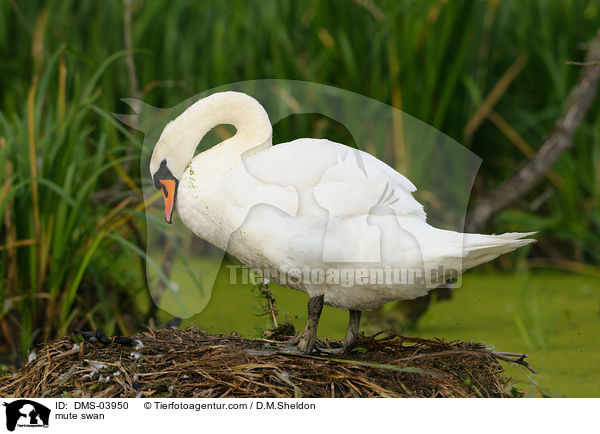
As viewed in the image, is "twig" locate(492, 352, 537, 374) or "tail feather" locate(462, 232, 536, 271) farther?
"twig" locate(492, 352, 537, 374)

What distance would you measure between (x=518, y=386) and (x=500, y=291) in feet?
6.63

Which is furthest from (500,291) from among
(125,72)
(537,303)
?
(125,72)

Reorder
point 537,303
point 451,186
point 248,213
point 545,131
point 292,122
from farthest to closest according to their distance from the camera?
point 545,131 → point 537,303 → point 292,122 → point 451,186 → point 248,213

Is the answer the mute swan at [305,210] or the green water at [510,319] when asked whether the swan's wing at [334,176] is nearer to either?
the mute swan at [305,210]

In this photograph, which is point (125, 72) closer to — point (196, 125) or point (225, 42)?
point (225, 42)

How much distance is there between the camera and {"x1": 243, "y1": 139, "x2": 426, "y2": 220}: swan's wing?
1961 millimetres

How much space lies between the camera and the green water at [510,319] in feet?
9.34

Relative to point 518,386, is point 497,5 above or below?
above

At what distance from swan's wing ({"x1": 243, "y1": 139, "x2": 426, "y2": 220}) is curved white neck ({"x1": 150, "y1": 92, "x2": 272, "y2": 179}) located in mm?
59

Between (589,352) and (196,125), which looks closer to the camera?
(196,125)

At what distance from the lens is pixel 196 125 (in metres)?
2.00
